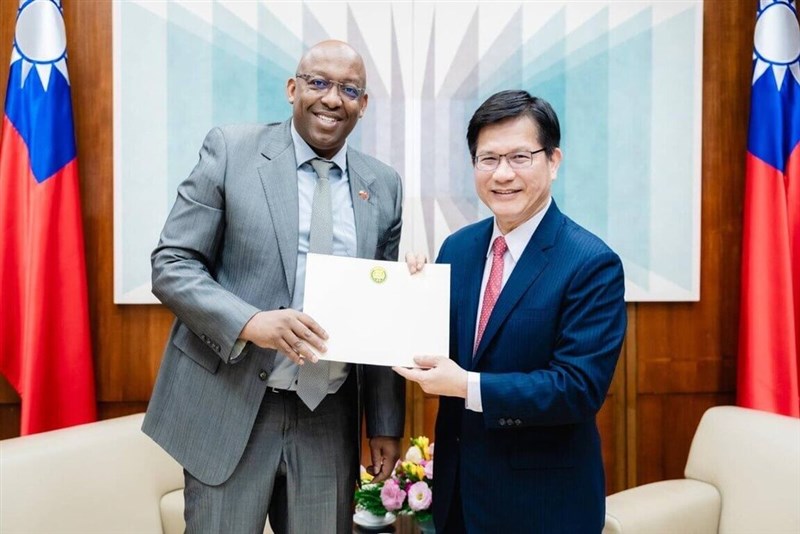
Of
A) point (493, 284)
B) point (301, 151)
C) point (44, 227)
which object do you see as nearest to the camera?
point (493, 284)

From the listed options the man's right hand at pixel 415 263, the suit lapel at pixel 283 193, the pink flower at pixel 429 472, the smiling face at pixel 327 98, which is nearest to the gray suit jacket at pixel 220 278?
the suit lapel at pixel 283 193

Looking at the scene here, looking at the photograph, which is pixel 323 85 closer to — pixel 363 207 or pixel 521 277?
pixel 363 207

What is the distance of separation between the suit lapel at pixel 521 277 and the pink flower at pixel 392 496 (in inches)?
27.6

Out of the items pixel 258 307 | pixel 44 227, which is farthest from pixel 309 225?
pixel 44 227

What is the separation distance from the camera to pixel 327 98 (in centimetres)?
142

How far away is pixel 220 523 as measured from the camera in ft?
4.44

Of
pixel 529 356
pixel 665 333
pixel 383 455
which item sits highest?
pixel 529 356

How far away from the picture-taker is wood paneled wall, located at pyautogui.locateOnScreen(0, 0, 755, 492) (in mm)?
2584

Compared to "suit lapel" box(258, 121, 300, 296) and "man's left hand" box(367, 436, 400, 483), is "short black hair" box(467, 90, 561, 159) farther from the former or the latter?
"man's left hand" box(367, 436, 400, 483)

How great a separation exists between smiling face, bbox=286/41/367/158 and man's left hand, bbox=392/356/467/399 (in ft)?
1.81

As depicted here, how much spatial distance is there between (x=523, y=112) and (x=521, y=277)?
33 centimetres

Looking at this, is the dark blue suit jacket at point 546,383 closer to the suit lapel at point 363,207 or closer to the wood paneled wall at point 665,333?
the suit lapel at point 363,207

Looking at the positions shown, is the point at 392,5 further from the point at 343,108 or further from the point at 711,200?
the point at 711,200

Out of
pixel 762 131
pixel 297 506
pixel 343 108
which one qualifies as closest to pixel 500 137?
pixel 343 108
